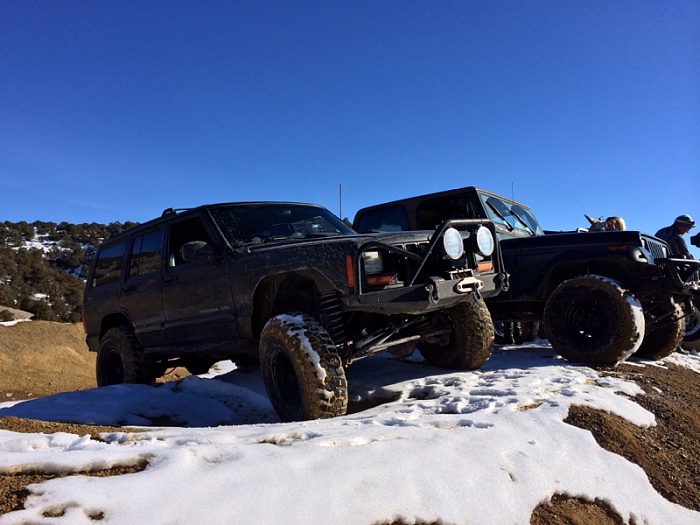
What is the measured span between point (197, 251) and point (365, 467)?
105 inches

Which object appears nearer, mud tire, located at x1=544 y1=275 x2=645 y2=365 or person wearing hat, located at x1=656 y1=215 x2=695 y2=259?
mud tire, located at x1=544 y1=275 x2=645 y2=365

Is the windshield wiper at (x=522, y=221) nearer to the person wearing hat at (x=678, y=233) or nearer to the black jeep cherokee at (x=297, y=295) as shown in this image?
the person wearing hat at (x=678, y=233)

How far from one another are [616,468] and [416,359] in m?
3.67

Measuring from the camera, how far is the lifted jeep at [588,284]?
16.7ft

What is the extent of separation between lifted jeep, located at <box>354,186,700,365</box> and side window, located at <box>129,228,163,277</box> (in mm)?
3320

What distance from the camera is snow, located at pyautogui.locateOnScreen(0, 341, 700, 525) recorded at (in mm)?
1711

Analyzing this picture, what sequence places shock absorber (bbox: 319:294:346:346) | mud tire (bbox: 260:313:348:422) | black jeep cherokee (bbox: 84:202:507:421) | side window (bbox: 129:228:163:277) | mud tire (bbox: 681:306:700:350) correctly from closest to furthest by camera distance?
mud tire (bbox: 260:313:348:422) → black jeep cherokee (bbox: 84:202:507:421) → shock absorber (bbox: 319:294:346:346) → side window (bbox: 129:228:163:277) → mud tire (bbox: 681:306:700:350)

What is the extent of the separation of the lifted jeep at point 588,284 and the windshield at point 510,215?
0.02 m

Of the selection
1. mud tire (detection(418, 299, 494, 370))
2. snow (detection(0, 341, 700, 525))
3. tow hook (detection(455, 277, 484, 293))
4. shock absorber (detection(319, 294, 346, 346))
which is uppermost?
tow hook (detection(455, 277, 484, 293))

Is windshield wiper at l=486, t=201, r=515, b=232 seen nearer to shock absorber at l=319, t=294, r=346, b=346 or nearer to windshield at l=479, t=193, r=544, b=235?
windshield at l=479, t=193, r=544, b=235

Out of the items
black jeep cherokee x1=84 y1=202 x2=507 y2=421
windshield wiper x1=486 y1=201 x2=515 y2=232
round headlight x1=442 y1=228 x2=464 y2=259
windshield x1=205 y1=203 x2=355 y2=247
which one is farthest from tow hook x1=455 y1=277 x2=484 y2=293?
windshield wiper x1=486 y1=201 x2=515 y2=232

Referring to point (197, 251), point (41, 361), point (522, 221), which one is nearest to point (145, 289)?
point (197, 251)

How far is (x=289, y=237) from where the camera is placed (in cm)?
449

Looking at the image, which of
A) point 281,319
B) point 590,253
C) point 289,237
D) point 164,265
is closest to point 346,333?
point 281,319
